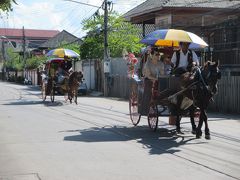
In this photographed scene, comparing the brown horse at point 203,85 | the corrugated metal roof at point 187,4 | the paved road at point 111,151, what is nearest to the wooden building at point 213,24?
the corrugated metal roof at point 187,4

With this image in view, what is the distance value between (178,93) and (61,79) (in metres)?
14.3

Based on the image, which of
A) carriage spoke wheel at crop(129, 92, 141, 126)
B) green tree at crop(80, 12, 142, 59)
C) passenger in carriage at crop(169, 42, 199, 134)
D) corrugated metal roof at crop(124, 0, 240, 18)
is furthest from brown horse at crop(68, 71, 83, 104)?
green tree at crop(80, 12, 142, 59)

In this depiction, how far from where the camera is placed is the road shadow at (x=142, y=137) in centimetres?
1097

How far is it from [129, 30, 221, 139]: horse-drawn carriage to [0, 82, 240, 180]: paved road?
0.56 meters

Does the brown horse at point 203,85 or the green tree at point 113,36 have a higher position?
the green tree at point 113,36

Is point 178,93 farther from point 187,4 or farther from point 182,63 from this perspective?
point 187,4

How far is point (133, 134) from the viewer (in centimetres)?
1288

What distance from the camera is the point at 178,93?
479 inches

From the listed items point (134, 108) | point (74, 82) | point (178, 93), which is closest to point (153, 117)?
point (178, 93)

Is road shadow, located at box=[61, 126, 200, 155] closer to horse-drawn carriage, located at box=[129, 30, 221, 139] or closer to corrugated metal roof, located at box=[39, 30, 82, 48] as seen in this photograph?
horse-drawn carriage, located at box=[129, 30, 221, 139]

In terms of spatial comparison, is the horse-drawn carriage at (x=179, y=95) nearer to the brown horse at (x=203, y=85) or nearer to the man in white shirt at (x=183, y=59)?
the brown horse at (x=203, y=85)

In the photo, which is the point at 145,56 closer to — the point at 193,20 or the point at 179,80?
Answer: the point at 179,80

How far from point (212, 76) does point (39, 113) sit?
364 inches

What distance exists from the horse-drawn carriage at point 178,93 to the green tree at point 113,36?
27.2 m
